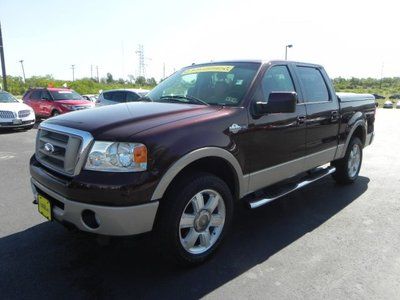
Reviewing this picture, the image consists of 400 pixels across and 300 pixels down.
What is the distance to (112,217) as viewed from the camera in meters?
2.71

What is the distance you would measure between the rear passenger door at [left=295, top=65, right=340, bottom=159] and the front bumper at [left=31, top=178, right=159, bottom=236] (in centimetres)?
243

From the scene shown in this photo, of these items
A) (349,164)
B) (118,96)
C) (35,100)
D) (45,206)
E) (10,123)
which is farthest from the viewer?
(35,100)

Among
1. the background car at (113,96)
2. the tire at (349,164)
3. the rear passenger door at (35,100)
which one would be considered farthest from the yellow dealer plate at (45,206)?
the rear passenger door at (35,100)

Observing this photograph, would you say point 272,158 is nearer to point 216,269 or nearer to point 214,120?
point 214,120

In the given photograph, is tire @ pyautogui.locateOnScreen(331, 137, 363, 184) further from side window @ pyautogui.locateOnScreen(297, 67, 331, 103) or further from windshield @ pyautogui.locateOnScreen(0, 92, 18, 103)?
windshield @ pyautogui.locateOnScreen(0, 92, 18, 103)

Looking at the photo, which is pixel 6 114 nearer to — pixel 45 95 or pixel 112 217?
pixel 45 95

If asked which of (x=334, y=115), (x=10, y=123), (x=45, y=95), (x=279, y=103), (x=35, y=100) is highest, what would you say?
(x=279, y=103)

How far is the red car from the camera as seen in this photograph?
1507 cm

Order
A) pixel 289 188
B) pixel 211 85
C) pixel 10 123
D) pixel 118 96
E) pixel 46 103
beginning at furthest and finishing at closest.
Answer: pixel 46 103 < pixel 118 96 < pixel 10 123 < pixel 289 188 < pixel 211 85

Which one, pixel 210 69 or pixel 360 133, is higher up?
pixel 210 69

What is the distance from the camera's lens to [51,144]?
3227 mm

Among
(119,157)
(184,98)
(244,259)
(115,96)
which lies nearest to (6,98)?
(115,96)

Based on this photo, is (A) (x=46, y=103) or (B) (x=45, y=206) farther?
(A) (x=46, y=103)

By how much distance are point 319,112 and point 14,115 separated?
11334 millimetres
